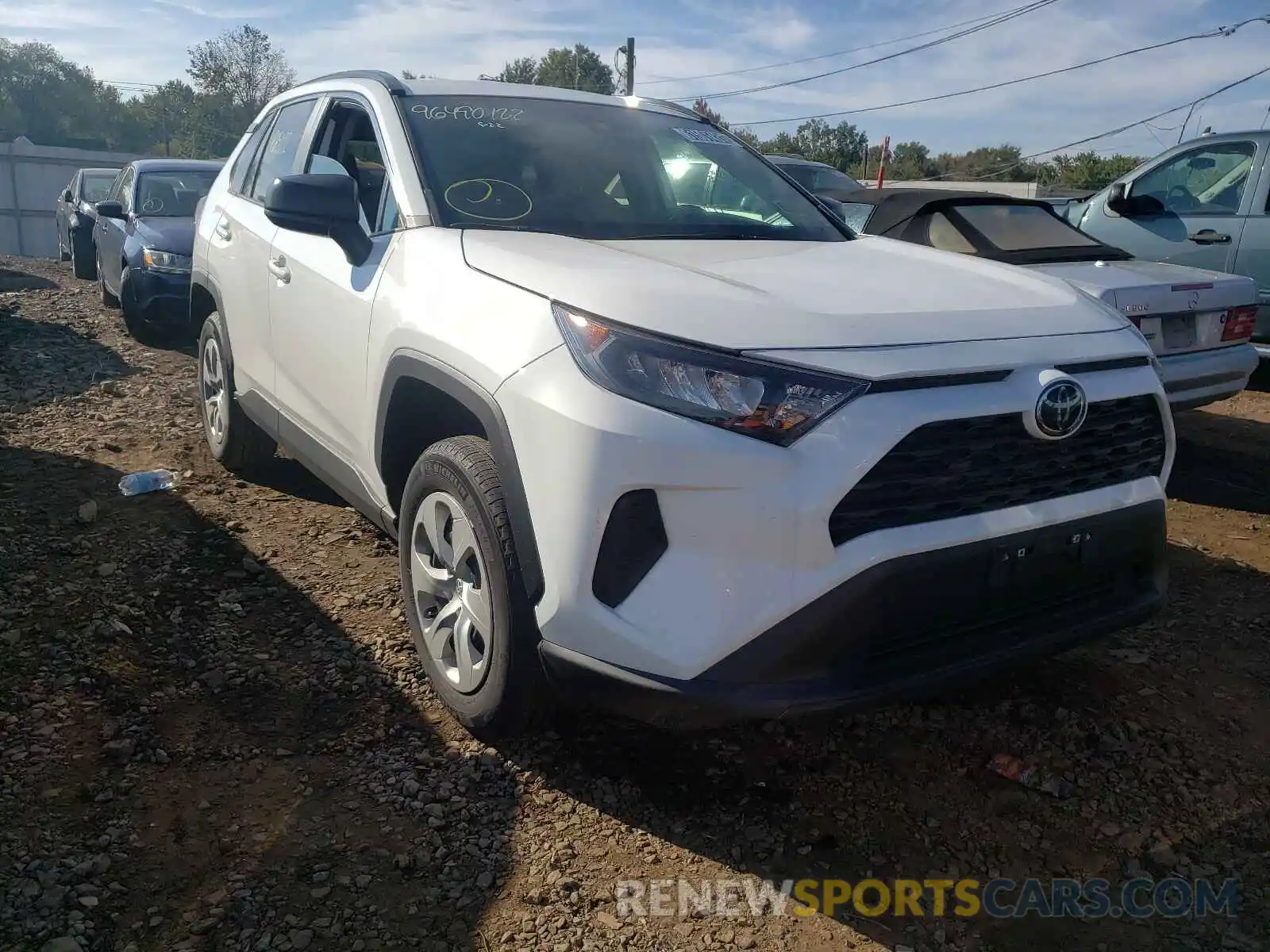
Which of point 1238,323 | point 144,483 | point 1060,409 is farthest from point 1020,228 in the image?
point 144,483

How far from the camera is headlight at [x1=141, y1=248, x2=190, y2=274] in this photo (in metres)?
8.58

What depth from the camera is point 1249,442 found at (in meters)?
6.30

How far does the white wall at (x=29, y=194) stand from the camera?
3081cm

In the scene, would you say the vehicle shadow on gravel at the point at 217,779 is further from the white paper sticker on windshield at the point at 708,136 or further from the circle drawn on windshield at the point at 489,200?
the white paper sticker on windshield at the point at 708,136

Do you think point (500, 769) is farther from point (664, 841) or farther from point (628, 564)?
point (628, 564)

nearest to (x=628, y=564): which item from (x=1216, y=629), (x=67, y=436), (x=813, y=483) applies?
(x=813, y=483)

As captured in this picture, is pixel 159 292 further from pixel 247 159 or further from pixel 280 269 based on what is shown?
pixel 280 269

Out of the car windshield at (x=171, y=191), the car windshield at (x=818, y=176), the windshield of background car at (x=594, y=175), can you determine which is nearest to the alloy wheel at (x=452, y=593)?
the windshield of background car at (x=594, y=175)

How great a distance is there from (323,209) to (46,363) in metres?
5.93

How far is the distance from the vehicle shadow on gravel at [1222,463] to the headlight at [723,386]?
378 centimetres

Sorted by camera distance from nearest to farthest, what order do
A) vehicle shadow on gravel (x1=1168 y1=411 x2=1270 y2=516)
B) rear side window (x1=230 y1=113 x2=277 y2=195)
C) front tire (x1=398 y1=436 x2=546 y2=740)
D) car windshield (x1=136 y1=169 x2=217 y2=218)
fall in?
front tire (x1=398 y1=436 x2=546 y2=740)
rear side window (x1=230 y1=113 x2=277 y2=195)
vehicle shadow on gravel (x1=1168 y1=411 x2=1270 y2=516)
car windshield (x1=136 y1=169 x2=217 y2=218)

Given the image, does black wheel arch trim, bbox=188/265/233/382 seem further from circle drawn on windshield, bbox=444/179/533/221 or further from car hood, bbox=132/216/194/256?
car hood, bbox=132/216/194/256

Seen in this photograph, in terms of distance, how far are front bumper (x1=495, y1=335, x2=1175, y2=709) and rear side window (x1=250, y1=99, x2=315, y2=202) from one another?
→ 2482mm

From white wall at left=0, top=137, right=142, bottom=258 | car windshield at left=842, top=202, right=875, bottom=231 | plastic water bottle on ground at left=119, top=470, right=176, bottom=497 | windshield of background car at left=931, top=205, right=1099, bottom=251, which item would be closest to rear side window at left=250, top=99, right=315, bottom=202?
plastic water bottle on ground at left=119, top=470, right=176, bottom=497
